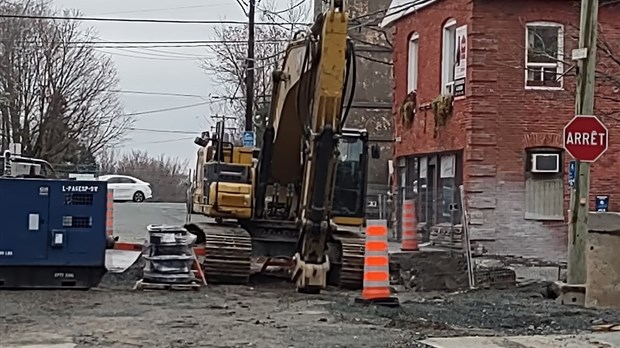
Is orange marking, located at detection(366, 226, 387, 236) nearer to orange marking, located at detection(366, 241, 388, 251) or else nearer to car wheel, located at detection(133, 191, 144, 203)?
orange marking, located at detection(366, 241, 388, 251)

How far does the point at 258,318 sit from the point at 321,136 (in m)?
3.82

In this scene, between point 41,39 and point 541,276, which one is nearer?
point 541,276

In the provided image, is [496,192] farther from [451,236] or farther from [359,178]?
[359,178]

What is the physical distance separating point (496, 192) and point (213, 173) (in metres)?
10.2

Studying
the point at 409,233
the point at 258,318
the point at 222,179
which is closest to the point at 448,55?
the point at 409,233

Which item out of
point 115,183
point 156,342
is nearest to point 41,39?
point 115,183

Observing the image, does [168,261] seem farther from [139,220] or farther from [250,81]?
[250,81]

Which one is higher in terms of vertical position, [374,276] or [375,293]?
[374,276]

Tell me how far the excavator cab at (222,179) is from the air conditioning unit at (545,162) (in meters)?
9.42

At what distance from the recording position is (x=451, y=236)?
28.0m

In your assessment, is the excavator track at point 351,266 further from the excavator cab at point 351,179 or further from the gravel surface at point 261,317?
the excavator cab at point 351,179

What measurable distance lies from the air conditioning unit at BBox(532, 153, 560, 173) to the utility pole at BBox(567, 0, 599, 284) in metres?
10.8

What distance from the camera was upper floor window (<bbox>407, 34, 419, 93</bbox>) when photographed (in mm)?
33438

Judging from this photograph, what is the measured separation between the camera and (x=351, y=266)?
18375mm
